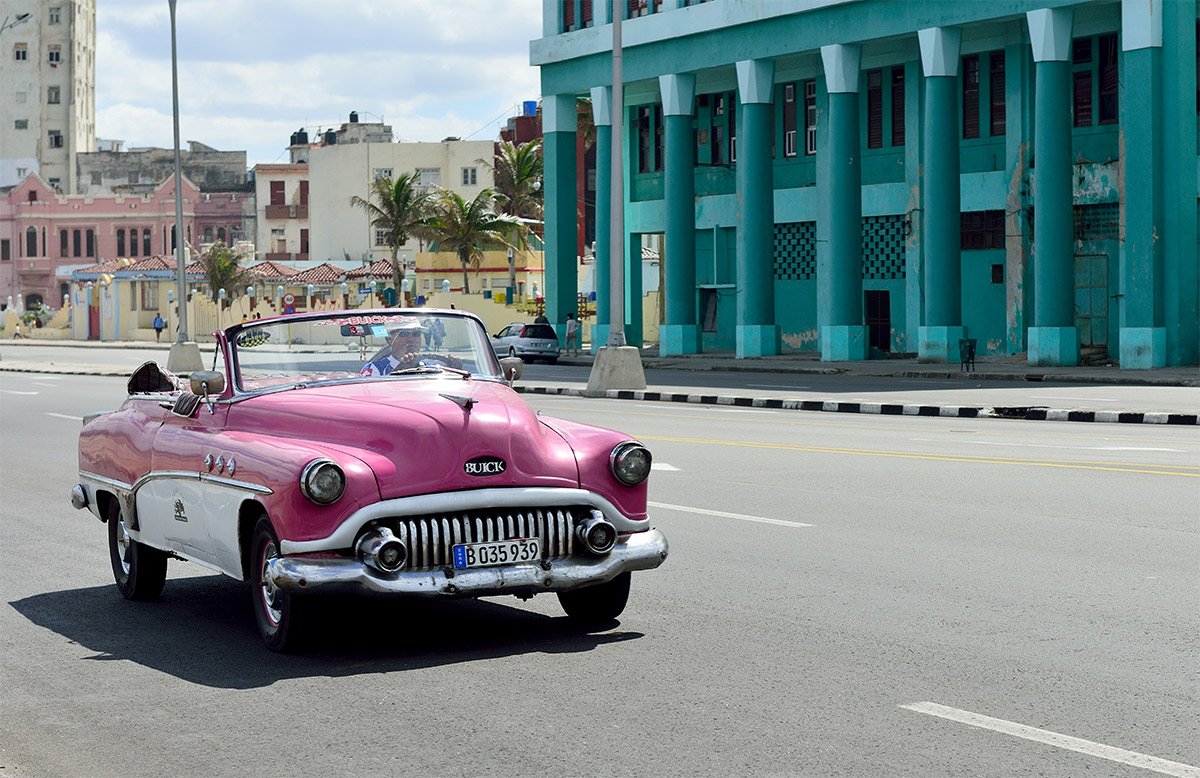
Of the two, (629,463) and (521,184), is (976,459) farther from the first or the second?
(521,184)

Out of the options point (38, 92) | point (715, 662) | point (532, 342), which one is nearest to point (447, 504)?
point (715, 662)

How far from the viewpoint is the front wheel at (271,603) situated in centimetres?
807

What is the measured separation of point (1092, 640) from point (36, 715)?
4.55 m

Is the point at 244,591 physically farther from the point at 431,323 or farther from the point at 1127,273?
the point at 1127,273

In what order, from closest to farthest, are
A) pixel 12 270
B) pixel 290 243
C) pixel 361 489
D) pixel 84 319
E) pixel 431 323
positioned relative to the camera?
pixel 361 489 → pixel 431 323 → pixel 84 319 → pixel 290 243 → pixel 12 270

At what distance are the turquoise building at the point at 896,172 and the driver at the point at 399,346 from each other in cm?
2438

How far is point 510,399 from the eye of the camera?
349 inches

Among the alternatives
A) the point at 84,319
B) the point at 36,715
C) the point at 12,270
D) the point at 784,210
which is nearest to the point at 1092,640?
the point at 36,715

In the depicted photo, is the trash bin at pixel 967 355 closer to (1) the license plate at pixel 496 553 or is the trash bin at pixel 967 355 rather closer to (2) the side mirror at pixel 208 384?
(2) the side mirror at pixel 208 384

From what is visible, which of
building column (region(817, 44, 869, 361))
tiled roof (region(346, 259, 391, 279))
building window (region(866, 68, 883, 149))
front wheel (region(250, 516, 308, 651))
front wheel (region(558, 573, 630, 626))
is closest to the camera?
front wheel (region(250, 516, 308, 651))

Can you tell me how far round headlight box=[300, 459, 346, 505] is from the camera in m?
7.89

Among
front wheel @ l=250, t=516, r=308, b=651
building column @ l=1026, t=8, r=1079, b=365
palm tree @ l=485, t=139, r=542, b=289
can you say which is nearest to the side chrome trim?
front wheel @ l=250, t=516, r=308, b=651

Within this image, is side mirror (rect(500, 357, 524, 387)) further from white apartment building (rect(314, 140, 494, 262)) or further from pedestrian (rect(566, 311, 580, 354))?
white apartment building (rect(314, 140, 494, 262))

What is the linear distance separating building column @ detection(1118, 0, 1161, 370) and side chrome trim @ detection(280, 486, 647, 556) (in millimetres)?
32671
